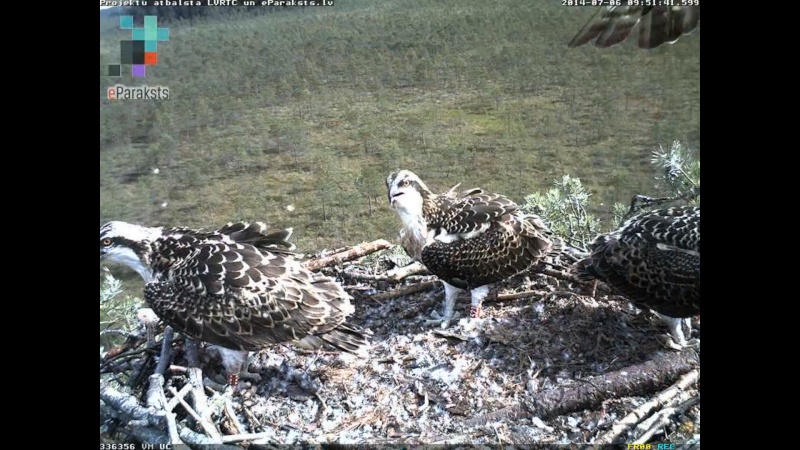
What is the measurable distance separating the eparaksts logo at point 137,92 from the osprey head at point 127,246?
0.87m

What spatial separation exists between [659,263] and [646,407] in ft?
3.02

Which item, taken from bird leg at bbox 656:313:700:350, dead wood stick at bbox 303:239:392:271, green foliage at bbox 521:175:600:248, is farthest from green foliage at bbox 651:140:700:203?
dead wood stick at bbox 303:239:392:271

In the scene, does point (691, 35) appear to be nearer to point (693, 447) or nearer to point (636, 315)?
point (636, 315)

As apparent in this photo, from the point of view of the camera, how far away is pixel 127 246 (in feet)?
15.1

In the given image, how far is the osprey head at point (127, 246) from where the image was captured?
15.0 ft

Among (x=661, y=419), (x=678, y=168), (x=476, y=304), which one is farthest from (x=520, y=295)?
(x=678, y=168)

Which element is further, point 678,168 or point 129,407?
point 678,168

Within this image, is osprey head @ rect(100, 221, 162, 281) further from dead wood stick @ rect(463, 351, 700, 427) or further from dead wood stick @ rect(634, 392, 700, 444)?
dead wood stick @ rect(634, 392, 700, 444)

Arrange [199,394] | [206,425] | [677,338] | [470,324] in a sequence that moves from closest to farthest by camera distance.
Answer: [206,425], [199,394], [677,338], [470,324]

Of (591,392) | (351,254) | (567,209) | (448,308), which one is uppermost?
(567,209)

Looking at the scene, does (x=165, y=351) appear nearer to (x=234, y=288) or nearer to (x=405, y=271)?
(x=234, y=288)

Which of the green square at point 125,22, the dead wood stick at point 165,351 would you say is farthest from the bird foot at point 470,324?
the green square at point 125,22

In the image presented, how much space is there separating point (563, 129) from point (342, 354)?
2.21 meters
